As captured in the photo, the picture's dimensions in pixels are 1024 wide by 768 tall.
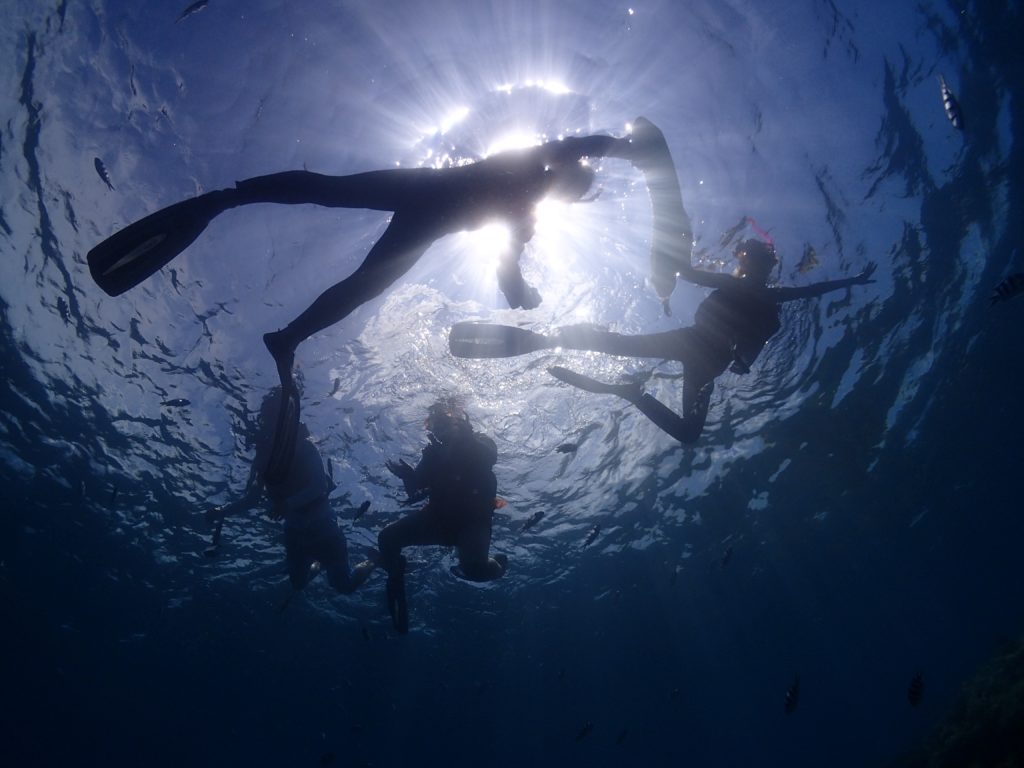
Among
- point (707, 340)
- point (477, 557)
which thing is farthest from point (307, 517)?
point (707, 340)

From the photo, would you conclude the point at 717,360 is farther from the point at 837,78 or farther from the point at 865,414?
the point at 865,414

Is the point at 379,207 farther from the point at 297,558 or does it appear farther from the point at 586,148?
the point at 297,558

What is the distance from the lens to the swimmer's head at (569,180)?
16.3ft

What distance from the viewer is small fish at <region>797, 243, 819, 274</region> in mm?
11279

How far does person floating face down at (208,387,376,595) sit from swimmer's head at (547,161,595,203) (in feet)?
26.2

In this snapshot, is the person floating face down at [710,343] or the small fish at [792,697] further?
the small fish at [792,697]

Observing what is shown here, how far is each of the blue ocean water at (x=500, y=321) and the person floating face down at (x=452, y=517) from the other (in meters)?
3.82

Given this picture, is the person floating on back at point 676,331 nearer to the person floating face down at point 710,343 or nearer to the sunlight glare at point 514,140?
the person floating face down at point 710,343

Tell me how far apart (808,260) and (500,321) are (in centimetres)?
712

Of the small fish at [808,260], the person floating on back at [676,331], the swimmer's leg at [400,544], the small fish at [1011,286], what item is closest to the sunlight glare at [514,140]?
the person floating on back at [676,331]

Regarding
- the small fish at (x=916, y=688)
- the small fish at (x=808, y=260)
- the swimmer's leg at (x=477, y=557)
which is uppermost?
the small fish at (x=808, y=260)

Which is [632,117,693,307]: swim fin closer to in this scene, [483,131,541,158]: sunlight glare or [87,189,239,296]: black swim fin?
[483,131,541,158]: sunlight glare

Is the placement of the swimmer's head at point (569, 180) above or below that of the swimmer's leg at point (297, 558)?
below

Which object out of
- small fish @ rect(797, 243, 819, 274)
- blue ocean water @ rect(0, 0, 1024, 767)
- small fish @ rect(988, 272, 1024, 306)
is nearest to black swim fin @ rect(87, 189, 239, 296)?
blue ocean water @ rect(0, 0, 1024, 767)
